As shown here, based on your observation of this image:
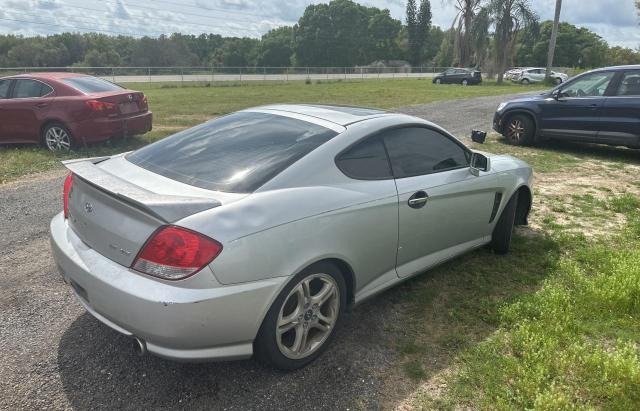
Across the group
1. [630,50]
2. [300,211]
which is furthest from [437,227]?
[630,50]

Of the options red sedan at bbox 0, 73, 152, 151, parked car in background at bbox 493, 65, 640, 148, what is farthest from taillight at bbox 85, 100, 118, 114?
parked car in background at bbox 493, 65, 640, 148

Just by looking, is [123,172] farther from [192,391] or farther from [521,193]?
[521,193]

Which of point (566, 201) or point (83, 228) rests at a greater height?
point (83, 228)

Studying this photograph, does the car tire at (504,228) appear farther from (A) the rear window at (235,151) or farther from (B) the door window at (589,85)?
(B) the door window at (589,85)

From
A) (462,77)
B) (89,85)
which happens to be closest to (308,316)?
(89,85)

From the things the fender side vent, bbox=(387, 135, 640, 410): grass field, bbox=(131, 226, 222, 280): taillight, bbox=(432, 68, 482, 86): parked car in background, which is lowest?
bbox=(387, 135, 640, 410): grass field

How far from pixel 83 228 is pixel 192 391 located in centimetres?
112

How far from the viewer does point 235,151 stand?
2.98m

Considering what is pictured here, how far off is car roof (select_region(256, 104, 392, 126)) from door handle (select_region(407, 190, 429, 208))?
0.66 m

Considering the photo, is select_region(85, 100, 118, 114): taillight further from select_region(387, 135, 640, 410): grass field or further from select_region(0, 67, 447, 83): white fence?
select_region(0, 67, 447, 83): white fence

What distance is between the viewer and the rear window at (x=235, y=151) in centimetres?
270

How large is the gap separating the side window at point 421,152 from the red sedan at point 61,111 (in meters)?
6.70

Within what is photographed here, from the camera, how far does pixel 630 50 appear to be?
2224 inches

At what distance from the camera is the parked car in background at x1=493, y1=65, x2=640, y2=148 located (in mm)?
8523
